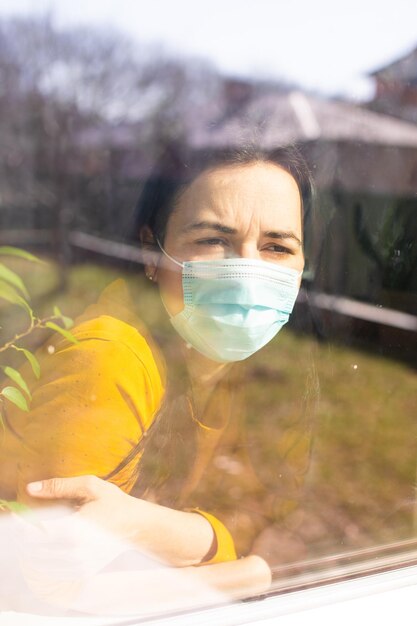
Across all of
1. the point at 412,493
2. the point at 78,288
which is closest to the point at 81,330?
the point at 78,288

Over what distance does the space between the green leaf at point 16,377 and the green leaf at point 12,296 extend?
0.10 metres

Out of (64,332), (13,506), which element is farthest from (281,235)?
(13,506)

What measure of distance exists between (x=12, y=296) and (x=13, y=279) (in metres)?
0.03

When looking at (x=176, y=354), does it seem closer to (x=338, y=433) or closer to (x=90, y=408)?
(x=90, y=408)

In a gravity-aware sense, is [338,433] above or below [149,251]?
below

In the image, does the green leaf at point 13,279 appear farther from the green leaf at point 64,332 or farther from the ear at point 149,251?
the ear at point 149,251

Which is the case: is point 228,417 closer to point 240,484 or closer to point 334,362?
point 240,484

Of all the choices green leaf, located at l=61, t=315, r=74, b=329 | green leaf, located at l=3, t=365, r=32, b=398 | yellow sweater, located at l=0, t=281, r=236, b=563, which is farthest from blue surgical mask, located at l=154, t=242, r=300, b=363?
green leaf, located at l=3, t=365, r=32, b=398

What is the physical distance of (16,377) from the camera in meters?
1.20

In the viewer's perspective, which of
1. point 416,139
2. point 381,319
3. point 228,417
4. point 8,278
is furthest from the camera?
point 416,139

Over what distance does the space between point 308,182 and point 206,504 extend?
74 cm

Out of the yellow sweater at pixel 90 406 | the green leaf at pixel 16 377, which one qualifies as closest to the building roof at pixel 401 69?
the yellow sweater at pixel 90 406

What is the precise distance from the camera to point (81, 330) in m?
1.29

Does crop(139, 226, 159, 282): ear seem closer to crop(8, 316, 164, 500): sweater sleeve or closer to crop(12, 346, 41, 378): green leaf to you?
crop(8, 316, 164, 500): sweater sleeve
